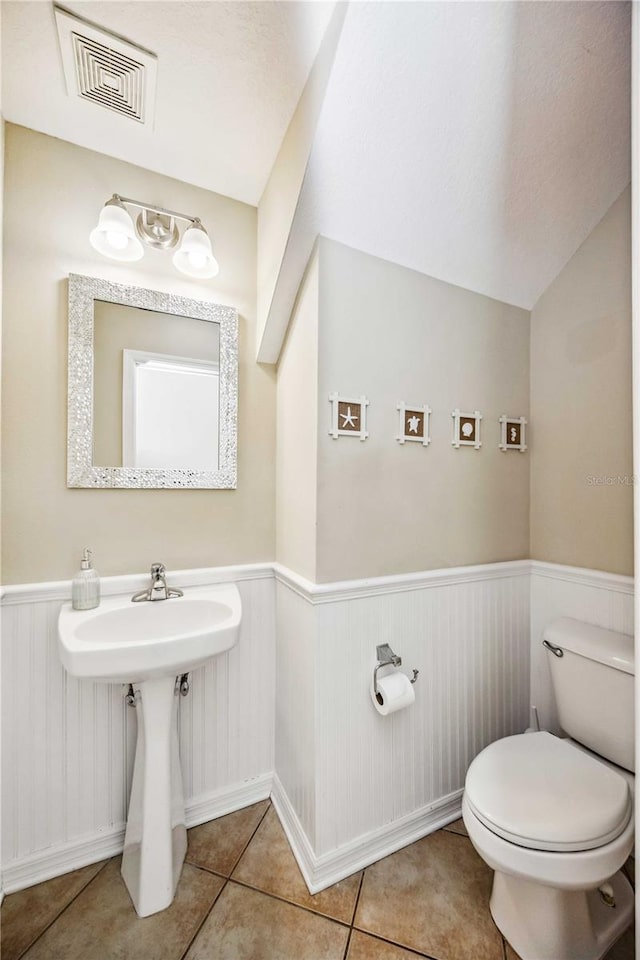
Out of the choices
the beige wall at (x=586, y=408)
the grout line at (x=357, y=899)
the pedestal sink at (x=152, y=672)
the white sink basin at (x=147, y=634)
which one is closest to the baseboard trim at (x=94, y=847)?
the pedestal sink at (x=152, y=672)

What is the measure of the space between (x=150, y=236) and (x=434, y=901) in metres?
2.44

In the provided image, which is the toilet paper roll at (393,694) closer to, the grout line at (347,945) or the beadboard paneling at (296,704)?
the beadboard paneling at (296,704)

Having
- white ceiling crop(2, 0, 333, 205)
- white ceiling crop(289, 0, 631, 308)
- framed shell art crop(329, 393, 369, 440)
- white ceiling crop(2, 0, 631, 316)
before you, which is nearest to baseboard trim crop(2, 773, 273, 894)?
framed shell art crop(329, 393, 369, 440)

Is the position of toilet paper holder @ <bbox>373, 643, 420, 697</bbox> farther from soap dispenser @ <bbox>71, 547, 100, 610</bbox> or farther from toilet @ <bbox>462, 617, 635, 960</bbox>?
soap dispenser @ <bbox>71, 547, 100, 610</bbox>

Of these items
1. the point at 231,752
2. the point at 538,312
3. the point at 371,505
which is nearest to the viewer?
the point at 371,505

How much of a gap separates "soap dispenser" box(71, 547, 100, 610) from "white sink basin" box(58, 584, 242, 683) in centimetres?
2

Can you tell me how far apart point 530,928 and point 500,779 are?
38 centimetres

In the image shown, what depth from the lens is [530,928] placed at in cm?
107

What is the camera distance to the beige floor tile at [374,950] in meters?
1.05

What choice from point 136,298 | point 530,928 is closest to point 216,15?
point 136,298

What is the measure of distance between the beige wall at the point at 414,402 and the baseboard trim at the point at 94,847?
1086 mm

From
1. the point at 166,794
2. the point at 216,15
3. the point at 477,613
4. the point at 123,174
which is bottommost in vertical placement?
the point at 166,794

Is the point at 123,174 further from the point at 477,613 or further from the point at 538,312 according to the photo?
the point at 477,613

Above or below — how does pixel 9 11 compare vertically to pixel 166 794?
above
